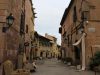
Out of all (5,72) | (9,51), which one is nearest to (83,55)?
(9,51)

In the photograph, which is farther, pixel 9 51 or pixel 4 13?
pixel 9 51

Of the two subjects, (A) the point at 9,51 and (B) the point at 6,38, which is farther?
(A) the point at 9,51

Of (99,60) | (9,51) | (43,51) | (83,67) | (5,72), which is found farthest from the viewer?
(43,51)

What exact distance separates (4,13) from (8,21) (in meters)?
0.70

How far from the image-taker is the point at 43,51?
7444cm

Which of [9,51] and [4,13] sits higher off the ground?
[4,13]

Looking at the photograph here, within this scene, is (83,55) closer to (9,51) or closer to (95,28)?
(95,28)

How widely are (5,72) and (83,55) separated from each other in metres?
11.3

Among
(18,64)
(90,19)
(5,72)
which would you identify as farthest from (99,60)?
(5,72)

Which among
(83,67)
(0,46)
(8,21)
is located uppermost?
(8,21)

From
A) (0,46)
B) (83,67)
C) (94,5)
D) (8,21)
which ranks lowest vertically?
(83,67)

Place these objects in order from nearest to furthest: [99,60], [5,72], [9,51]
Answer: [5,72], [9,51], [99,60]

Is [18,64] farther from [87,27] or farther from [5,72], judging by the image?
[5,72]

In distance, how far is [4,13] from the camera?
14328 mm
